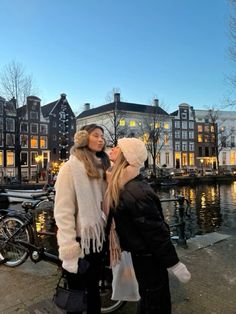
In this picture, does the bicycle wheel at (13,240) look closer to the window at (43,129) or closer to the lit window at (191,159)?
the window at (43,129)

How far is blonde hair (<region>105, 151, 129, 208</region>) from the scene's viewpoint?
88.6 inches

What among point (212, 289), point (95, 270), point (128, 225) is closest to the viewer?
point (128, 225)

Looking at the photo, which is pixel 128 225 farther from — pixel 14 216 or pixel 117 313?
pixel 14 216

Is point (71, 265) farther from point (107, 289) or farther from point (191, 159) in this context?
point (191, 159)

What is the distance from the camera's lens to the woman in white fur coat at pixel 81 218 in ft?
7.62

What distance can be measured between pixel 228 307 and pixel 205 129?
58.7 meters

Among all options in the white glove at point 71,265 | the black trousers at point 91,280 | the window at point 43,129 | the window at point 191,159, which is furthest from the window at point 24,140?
the white glove at point 71,265

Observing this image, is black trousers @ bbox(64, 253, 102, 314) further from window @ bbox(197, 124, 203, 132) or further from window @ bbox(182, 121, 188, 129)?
window @ bbox(197, 124, 203, 132)

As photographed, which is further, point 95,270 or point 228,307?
point 228,307

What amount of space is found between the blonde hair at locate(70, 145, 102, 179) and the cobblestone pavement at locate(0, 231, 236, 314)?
5.13 feet

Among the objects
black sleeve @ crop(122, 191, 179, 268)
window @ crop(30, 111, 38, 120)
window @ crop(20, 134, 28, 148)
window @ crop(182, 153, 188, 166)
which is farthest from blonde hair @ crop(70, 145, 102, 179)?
window @ crop(182, 153, 188, 166)

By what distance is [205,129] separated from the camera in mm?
59469

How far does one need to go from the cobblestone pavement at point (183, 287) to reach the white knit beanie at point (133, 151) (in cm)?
172

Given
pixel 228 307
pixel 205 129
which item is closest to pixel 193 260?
pixel 228 307
